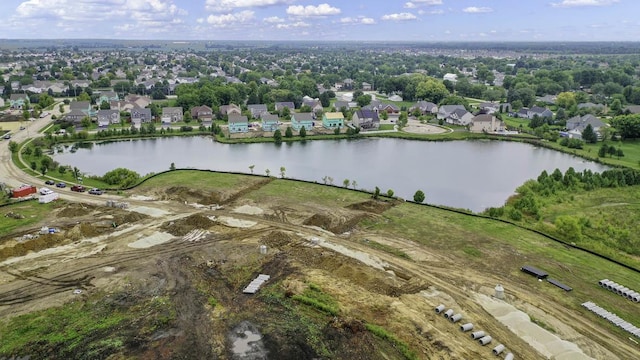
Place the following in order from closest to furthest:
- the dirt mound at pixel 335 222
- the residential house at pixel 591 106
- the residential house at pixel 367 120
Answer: the dirt mound at pixel 335 222 → the residential house at pixel 367 120 → the residential house at pixel 591 106

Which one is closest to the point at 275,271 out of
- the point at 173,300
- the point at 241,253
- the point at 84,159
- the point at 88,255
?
Answer: the point at 241,253

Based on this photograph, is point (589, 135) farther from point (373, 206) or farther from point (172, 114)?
point (172, 114)

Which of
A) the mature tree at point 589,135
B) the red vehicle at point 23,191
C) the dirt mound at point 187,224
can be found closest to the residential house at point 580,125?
A: the mature tree at point 589,135

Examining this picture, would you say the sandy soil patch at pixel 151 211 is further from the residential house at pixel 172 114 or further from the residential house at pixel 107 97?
the residential house at pixel 107 97

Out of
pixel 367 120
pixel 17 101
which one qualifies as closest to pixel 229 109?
pixel 367 120

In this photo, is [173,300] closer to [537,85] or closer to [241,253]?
[241,253]

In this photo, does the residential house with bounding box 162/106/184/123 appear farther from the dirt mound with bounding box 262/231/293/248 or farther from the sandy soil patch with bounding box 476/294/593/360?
the sandy soil patch with bounding box 476/294/593/360

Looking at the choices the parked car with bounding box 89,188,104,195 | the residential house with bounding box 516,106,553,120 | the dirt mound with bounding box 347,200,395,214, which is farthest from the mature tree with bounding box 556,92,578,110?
the parked car with bounding box 89,188,104,195
